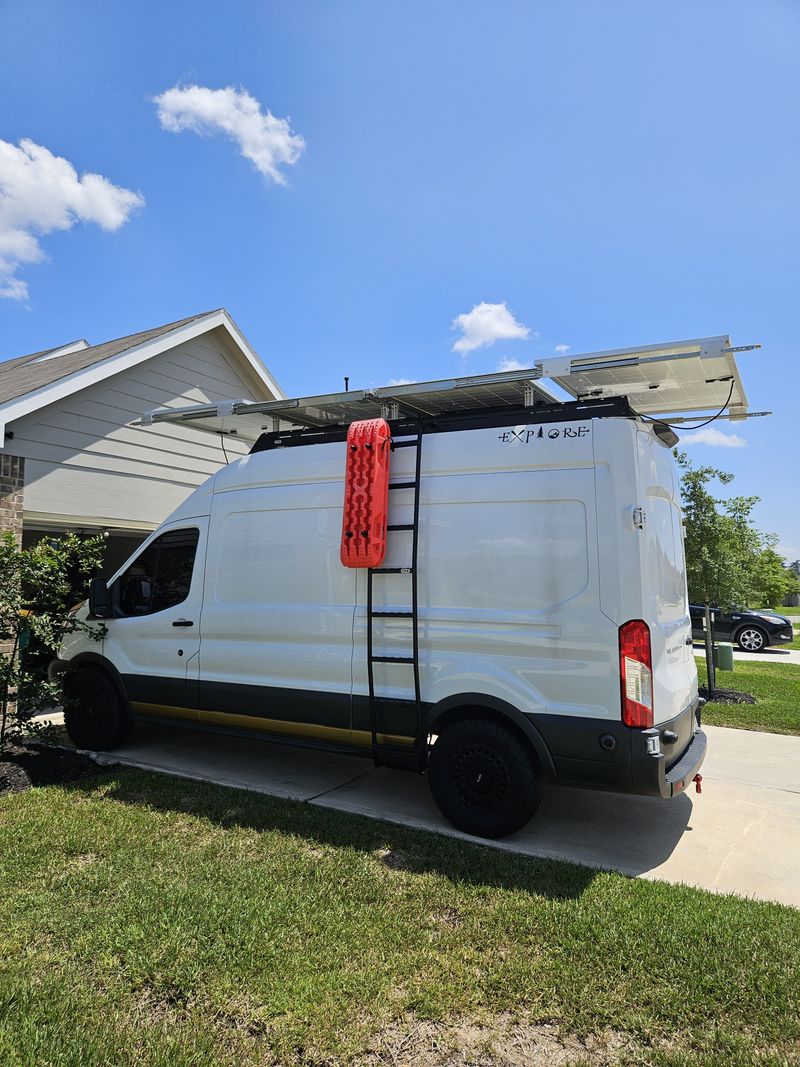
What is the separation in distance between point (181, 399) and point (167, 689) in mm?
4877

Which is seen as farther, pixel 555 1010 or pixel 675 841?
pixel 675 841

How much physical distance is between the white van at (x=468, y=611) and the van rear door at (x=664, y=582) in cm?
2

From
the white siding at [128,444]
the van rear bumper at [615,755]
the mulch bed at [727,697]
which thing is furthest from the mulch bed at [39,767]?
the mulch bed at [727,697]

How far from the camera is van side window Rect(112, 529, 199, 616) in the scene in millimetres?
6078

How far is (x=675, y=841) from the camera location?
4625mm

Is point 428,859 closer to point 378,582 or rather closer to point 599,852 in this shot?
point 599,852

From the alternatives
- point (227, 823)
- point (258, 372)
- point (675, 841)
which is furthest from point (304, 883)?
point (258, 372)

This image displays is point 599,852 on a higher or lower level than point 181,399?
lower

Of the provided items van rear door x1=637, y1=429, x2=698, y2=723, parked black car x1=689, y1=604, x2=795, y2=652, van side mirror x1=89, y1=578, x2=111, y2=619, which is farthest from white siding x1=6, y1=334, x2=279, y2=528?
parked black car x1=689, y1=604, x2=795, y2=652

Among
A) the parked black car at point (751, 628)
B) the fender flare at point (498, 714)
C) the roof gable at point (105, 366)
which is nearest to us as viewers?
the fender flare at point (498, 714)

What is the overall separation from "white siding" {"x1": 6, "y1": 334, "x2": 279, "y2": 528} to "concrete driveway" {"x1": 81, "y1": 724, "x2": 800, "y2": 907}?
9.73 ft

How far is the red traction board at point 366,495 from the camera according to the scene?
4.88 metres

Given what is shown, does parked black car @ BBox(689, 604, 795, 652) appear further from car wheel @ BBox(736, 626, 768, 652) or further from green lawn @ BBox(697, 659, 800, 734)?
green lawn @ BBox(697, 659, 800, 734)

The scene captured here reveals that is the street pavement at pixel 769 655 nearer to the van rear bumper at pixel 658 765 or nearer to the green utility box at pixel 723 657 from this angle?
the green utility box at pixel 723 657
